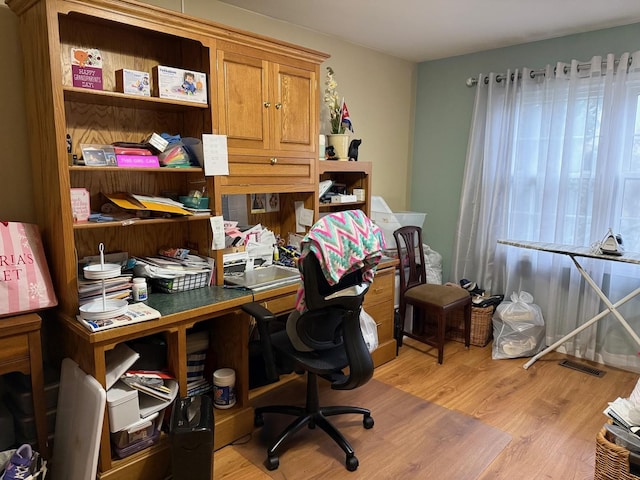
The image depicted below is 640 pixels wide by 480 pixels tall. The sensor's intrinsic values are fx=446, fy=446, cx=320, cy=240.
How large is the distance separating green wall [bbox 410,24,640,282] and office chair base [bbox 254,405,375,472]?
7.03 ft

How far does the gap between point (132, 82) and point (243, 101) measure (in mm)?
583

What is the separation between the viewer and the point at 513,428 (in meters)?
2.47

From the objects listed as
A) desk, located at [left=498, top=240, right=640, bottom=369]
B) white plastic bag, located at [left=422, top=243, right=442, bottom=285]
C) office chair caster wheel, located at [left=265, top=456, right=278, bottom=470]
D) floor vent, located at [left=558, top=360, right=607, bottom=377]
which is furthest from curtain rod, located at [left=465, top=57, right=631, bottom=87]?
office chair caster wheel, located at [left=265, top=456, right=278, bottom=470]

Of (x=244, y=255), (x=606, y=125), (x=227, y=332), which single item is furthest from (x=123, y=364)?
(x=606, y=125)

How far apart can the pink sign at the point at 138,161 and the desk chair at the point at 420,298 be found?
6.46 ft

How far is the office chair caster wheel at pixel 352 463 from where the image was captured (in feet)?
6.88

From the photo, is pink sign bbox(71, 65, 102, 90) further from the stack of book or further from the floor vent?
the floor vent

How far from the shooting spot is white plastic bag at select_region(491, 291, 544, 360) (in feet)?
11.1

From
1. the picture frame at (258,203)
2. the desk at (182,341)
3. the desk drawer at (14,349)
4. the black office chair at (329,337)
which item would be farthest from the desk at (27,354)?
the picture frame at (258,203)

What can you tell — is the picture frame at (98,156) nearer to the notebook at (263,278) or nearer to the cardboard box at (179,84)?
the cardboard box at (179,84)

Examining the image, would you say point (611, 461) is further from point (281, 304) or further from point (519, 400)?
point (281, 304)

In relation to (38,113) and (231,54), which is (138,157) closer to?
(38,113)

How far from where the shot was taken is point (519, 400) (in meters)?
2.77

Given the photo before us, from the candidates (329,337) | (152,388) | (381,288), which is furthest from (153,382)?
(381,288)
